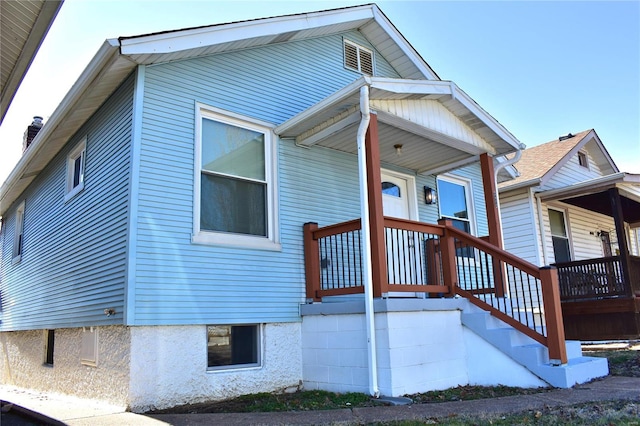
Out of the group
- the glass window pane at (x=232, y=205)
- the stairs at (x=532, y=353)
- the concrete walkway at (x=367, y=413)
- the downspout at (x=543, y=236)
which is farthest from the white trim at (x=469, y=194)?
the concrete walkway at (x=367, y=413)

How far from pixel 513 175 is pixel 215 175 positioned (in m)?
7.65

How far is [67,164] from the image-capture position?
27.2ft

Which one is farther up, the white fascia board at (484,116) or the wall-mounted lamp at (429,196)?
the white fascia board at (484,116)

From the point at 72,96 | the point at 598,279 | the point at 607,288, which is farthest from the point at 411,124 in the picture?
the point at 607,288

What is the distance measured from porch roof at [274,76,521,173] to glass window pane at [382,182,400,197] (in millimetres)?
434

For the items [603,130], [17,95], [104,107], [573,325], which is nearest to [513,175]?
[573,325]

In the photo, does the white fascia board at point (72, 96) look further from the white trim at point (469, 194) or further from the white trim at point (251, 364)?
the white trim at point (469, 194)

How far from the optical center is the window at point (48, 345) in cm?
862

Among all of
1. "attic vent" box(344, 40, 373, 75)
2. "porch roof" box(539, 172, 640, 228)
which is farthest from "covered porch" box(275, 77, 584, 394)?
"porch roof" box(539, 172, 640, 228)

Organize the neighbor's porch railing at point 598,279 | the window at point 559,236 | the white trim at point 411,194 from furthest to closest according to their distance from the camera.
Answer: the window at point 559,236
the neighbor's porch railing at point 598,279
the white trim at point 411,194

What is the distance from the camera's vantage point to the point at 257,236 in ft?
22.0

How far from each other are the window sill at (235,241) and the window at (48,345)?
4443 millimetres

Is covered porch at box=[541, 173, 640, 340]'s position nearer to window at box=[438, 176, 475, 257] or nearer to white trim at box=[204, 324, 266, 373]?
window at box=[438, 176, 475, 257]

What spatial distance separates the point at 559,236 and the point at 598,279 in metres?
3.65
